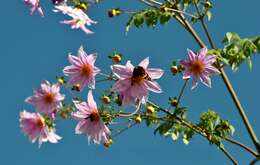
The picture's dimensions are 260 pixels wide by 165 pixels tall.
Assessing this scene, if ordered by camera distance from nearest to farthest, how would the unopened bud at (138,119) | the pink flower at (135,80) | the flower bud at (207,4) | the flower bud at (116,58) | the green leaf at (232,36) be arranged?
1. the pink flower at (135,80)
2. the flower bud at (116,58)
3. the unopened bud at (138,119)
4. the green leaf at (232,36)
5. the flower bud at (207,4)

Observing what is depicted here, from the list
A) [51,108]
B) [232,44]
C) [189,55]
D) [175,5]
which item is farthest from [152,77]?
[175,5]

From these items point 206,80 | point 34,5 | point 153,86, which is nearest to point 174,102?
point 206,80

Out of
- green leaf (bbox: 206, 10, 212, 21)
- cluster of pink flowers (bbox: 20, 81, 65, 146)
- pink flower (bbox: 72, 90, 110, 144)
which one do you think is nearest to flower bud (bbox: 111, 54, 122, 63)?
pink flower (bbox: 72, 90, 110, 144)

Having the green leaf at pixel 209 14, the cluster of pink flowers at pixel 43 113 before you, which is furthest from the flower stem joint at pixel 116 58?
the green leaf at pixel 209 14

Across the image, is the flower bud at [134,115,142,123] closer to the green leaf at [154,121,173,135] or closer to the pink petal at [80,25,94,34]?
the green leaf at [154,121,173,135]

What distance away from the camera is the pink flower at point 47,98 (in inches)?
146

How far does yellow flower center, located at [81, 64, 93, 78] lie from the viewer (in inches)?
150

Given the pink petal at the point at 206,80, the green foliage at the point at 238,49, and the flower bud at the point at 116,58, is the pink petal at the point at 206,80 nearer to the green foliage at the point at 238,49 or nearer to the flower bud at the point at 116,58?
the green foliage at the point at 238,49

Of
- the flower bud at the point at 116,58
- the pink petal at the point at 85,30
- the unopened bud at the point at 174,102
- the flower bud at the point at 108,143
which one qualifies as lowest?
the flower bud at the point at 108,143

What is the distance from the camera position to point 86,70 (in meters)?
3.84

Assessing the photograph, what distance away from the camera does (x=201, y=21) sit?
4.79 m

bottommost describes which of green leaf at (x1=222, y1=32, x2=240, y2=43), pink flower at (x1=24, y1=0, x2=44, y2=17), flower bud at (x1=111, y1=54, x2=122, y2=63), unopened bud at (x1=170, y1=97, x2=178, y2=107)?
unopened bud at (x1=170, y1=97, x2=178, y2=107)

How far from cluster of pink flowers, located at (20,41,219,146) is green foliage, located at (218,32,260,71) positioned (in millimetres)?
326

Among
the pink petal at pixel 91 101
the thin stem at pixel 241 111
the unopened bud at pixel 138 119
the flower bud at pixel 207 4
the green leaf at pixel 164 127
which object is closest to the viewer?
the pink petal at pixel 91 101
